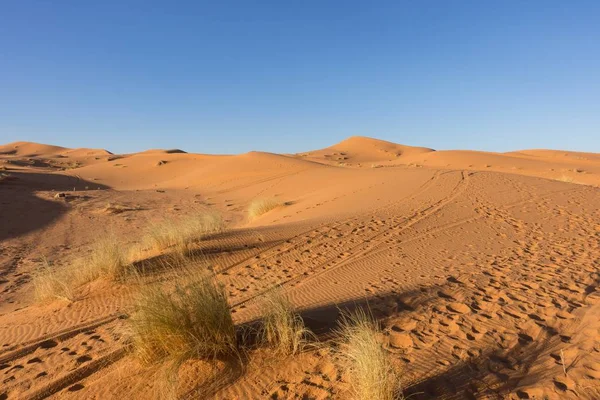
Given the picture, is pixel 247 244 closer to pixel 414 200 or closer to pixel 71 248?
pixel 71 248

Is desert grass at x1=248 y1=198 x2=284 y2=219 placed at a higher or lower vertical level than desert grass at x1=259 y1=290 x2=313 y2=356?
lower

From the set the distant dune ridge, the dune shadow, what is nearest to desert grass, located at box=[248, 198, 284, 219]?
the dune shadow

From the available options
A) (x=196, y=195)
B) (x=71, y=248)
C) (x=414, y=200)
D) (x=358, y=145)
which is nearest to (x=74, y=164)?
(x=196, y=195)

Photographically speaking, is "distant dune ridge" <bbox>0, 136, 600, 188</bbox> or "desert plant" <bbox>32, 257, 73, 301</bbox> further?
"distant dune ridge" <bbox>0, 136, 600, 188</bbox>

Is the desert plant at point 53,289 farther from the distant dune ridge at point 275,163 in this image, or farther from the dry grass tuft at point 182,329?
the distant dune ridge at point 275,163

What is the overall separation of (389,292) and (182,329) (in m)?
3.06

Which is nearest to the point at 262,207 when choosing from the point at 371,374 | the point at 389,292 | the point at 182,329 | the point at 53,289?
the point at 53,289

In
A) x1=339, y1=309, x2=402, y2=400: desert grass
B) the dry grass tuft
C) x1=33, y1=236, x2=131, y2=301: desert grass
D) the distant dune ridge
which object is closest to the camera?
x1=339, y1=309, x2=402, y2=400: desert grass

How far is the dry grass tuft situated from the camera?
12.9 ft

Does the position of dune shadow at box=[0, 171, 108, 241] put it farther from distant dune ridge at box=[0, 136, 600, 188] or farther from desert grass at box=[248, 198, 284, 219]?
distant dune ridge at box=[0, 136, 600, 188]

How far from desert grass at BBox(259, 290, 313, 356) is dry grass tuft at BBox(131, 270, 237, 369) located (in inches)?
14.4

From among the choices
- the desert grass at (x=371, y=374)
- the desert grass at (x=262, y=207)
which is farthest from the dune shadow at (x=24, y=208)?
the desert grass at (x=371, y=374)

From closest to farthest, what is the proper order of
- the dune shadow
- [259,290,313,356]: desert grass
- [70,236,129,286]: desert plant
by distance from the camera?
[259,290,313,356]: desert grass
[70,236,129,286]: desert plant
the dune shadow

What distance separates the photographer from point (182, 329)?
3979 millimetres
